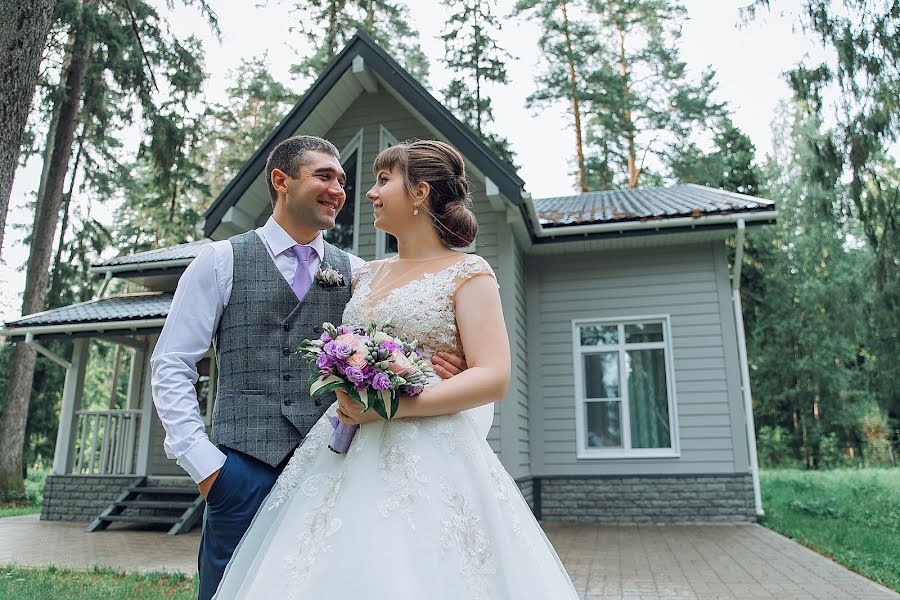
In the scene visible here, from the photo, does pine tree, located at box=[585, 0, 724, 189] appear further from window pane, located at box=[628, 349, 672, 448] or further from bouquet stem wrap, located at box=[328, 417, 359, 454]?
bouquet stem wrap, located at box=[328, 417, 359, 454]

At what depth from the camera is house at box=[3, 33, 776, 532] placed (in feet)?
29.8

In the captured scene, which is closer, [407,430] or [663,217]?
[407,430]

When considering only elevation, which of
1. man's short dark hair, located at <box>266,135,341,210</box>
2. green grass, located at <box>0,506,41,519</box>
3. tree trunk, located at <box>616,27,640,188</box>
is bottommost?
green grass, located at <box>0,506,41,519</box>

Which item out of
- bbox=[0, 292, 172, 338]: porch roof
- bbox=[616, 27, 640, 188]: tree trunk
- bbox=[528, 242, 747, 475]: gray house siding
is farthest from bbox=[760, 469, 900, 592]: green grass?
bbox=[616, 27, 640, 188]: tree trunk

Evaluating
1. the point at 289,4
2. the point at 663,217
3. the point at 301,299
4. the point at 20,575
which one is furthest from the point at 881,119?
the point at 289,4

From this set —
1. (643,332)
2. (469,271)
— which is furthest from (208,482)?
(643,332)

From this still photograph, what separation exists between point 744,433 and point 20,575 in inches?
326

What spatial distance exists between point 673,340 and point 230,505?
8.53 m

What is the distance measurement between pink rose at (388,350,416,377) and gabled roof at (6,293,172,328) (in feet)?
28.5

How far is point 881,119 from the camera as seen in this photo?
9.11 m

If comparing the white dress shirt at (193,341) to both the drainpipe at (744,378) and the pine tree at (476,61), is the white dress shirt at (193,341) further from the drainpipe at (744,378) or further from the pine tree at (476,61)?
the pine tree at (476,61)

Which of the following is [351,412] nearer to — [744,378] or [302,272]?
[302,272]

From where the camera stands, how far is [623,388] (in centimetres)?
973

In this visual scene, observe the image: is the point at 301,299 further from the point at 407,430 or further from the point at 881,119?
the point at 881,119
